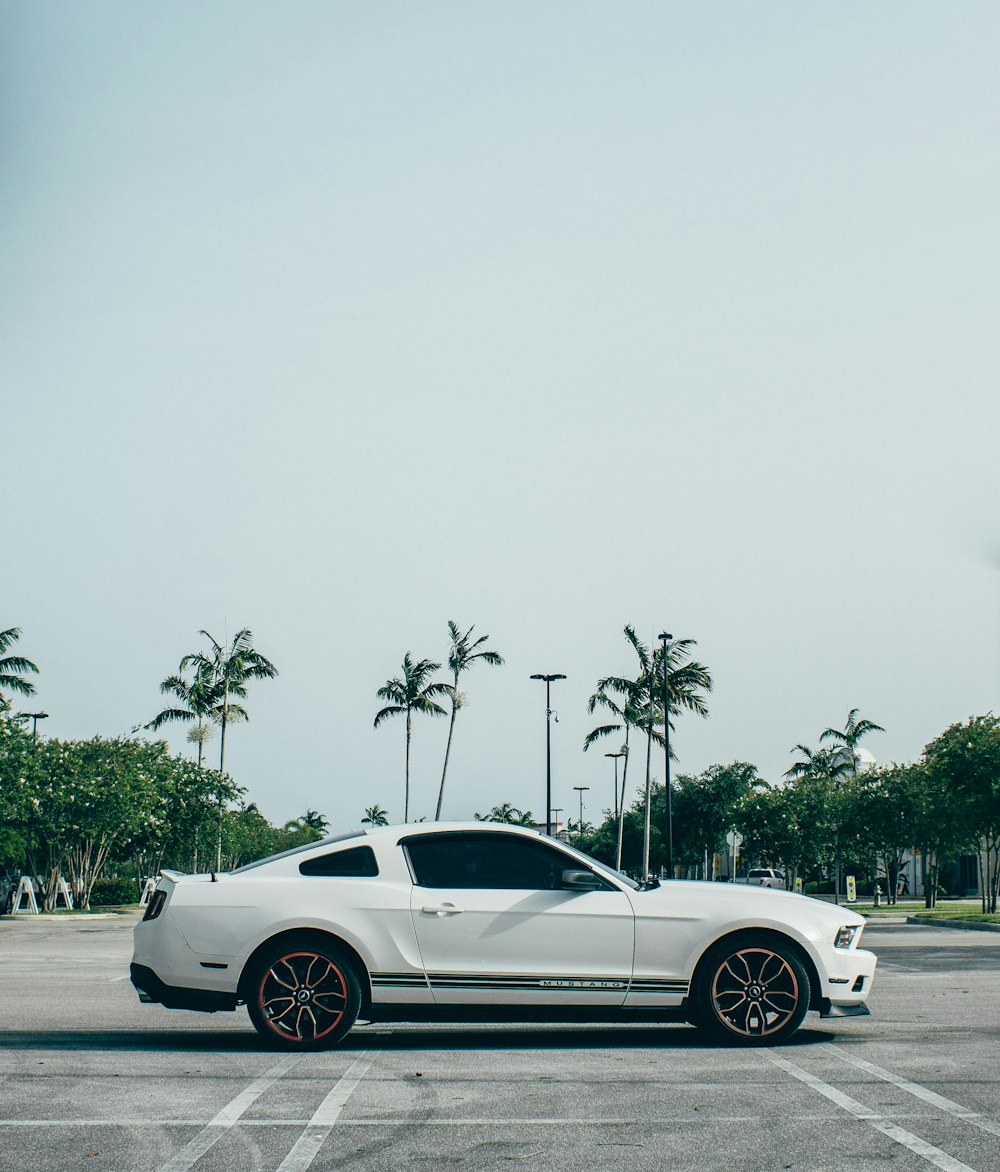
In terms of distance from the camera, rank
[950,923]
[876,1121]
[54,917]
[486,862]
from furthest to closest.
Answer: [54,917] < [950,923] < [486,862] < [876,1121]

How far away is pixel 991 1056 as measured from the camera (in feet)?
29.3

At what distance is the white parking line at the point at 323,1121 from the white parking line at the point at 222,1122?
1.23ft

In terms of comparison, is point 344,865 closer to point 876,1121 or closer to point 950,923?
point 876,1121

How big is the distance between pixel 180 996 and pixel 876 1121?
15.4 feet

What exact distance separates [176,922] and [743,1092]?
3.92 m

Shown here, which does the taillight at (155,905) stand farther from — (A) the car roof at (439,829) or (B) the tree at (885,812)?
(B) the tree at (885,812)

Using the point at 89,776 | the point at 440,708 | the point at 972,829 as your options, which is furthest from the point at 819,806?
the point at 89,776

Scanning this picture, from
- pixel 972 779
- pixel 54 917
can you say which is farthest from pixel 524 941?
pixel 54 917

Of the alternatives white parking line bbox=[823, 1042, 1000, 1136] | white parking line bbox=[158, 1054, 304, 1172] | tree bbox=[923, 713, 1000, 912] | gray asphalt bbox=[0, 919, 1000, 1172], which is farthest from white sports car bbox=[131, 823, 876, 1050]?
tree bbox=[923, 713, 1000, 912]

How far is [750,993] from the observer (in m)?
9.34

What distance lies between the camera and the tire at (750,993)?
928cm

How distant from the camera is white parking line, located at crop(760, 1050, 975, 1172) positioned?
580cm

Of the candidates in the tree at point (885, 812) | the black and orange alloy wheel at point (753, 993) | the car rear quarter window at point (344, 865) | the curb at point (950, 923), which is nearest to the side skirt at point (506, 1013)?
the black and orange alloy wheel at point (753, 993)

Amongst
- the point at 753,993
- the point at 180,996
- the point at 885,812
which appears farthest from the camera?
the point at 885,812
